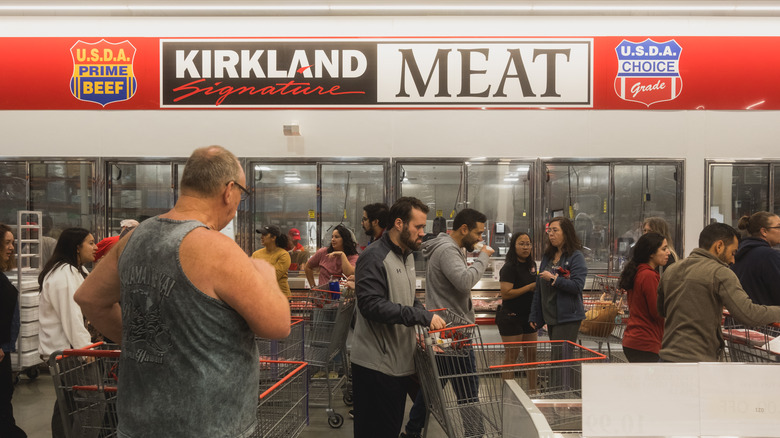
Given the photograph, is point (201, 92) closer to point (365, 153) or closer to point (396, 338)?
point (365, 153)

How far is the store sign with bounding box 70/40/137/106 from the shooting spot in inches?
263

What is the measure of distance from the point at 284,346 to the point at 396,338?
1.93 metres

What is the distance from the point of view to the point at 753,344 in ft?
10.9

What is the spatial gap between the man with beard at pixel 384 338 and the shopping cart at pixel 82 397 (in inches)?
48.0

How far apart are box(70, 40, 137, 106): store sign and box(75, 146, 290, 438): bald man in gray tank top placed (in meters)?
5.93

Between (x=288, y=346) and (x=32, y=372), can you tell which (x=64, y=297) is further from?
(x=32, y=372)

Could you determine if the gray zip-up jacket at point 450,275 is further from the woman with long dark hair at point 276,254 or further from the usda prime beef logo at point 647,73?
the usda prime beef logo at point 647,73

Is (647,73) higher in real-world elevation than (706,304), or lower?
higher

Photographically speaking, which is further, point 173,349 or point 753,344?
point 753,344

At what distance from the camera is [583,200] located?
683 cm

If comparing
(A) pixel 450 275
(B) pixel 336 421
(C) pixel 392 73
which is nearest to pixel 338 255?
(B) pixel 336 421

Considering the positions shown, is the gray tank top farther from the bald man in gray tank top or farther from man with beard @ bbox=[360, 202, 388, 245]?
man with beard @ bbox=[360, 202, 388, 245]

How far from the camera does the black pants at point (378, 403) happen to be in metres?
2.87

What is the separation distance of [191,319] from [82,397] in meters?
1.32
